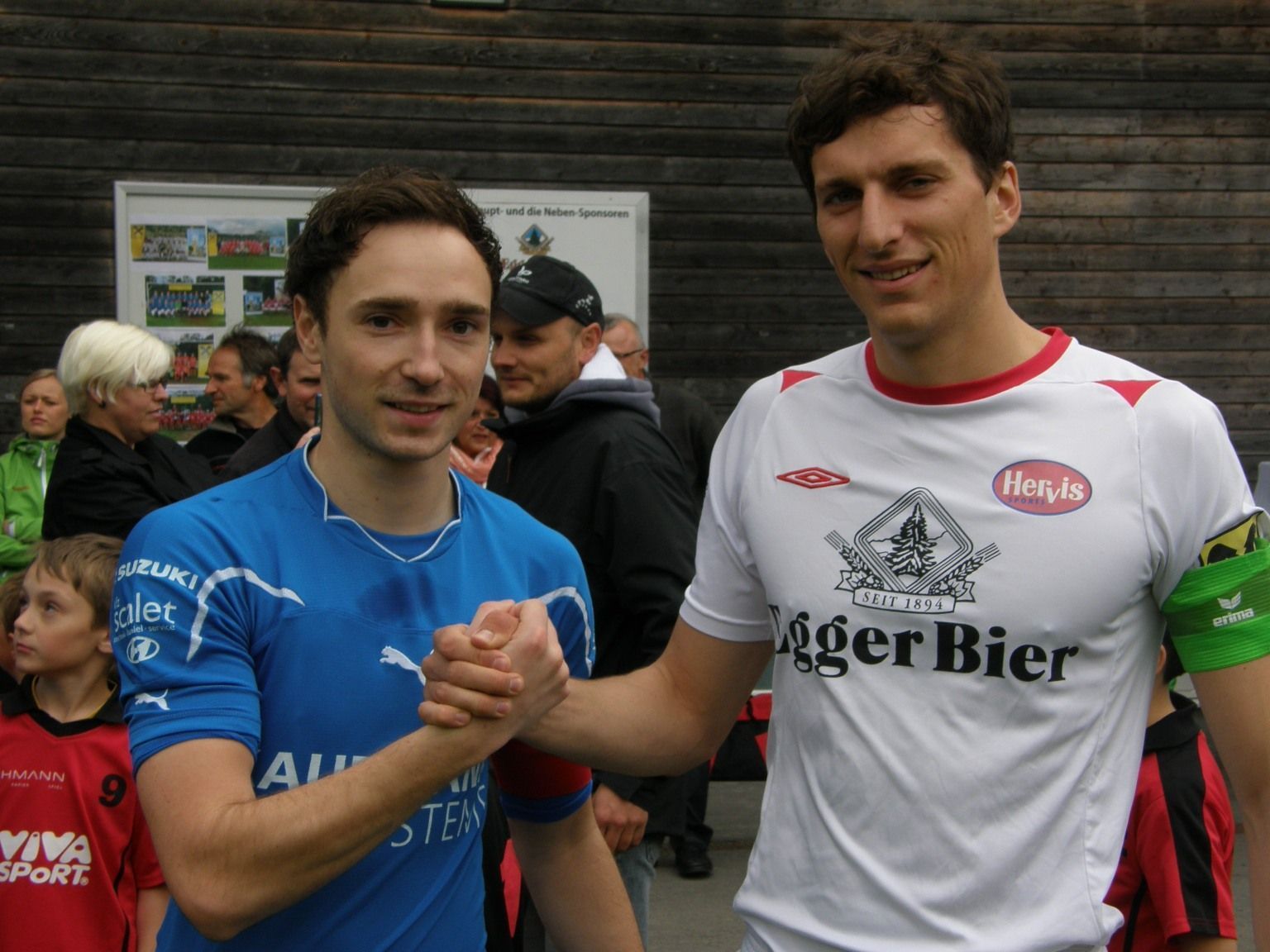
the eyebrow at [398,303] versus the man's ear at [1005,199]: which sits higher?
the man's ear at [1005,199]

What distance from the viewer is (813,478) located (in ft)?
6.89

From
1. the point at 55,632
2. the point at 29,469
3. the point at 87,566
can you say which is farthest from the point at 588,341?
the point at 29,469

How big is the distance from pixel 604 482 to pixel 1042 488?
6.18 feet

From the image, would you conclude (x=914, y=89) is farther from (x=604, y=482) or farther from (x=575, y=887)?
(x=604, y=482)

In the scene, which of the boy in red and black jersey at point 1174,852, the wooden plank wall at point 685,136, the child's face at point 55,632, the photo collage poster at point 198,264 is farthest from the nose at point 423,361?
the wooden plank wall at point 685,136

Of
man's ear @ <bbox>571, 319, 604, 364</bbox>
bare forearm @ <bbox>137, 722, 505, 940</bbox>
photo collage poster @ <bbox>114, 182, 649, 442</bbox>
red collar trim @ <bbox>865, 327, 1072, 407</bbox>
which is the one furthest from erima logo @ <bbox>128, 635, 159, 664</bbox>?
photo collage poster @ <bbox>114, 182, 649, 442</bbox>

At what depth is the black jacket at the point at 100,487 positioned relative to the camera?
179 inches

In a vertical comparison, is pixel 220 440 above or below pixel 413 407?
below

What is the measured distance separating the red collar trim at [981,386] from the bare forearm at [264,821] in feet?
2.76

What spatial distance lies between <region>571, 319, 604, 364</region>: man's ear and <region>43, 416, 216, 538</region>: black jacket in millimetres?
1566

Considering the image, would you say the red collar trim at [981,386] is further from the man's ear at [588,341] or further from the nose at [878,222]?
Result: the man's ear at [588,341]

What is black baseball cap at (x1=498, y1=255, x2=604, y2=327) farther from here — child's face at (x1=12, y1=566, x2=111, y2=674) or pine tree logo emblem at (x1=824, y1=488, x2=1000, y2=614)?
pine tree logo emblem at (x1=824, y1=488, x2=1000, y2=614)

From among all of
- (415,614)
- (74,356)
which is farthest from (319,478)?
(74,356)

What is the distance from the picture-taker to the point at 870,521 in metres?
2.03
